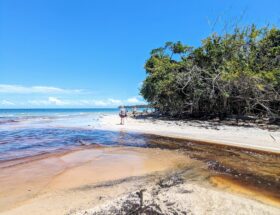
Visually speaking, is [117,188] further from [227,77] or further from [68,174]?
[227,77]

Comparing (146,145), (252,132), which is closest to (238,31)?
(252,132)

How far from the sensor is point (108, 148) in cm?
979

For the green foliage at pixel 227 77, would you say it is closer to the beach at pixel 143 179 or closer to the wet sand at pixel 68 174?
the beach at pixel 143 179

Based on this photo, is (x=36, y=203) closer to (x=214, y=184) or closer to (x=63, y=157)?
(x=214, y=184)

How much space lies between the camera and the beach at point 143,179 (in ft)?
12.7

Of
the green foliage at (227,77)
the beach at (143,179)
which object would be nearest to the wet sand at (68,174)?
the beach at (143,179)

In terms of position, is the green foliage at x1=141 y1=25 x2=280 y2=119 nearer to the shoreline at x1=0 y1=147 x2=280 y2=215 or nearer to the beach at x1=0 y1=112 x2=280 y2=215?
the beach at x1=0 y1=112 x2=280 y2=215

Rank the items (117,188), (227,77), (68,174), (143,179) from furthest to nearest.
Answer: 1. (227,77)
2. (68,174)
3. (143,179)
4. (117,188)

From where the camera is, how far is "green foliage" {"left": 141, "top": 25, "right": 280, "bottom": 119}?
51.4ft

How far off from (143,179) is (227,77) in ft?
40.2

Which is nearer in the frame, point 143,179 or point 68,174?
point 143,179

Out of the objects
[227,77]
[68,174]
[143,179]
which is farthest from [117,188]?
[227,77]

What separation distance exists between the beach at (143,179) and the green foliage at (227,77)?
6.44 meters

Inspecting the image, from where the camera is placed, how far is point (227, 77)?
15758mm
